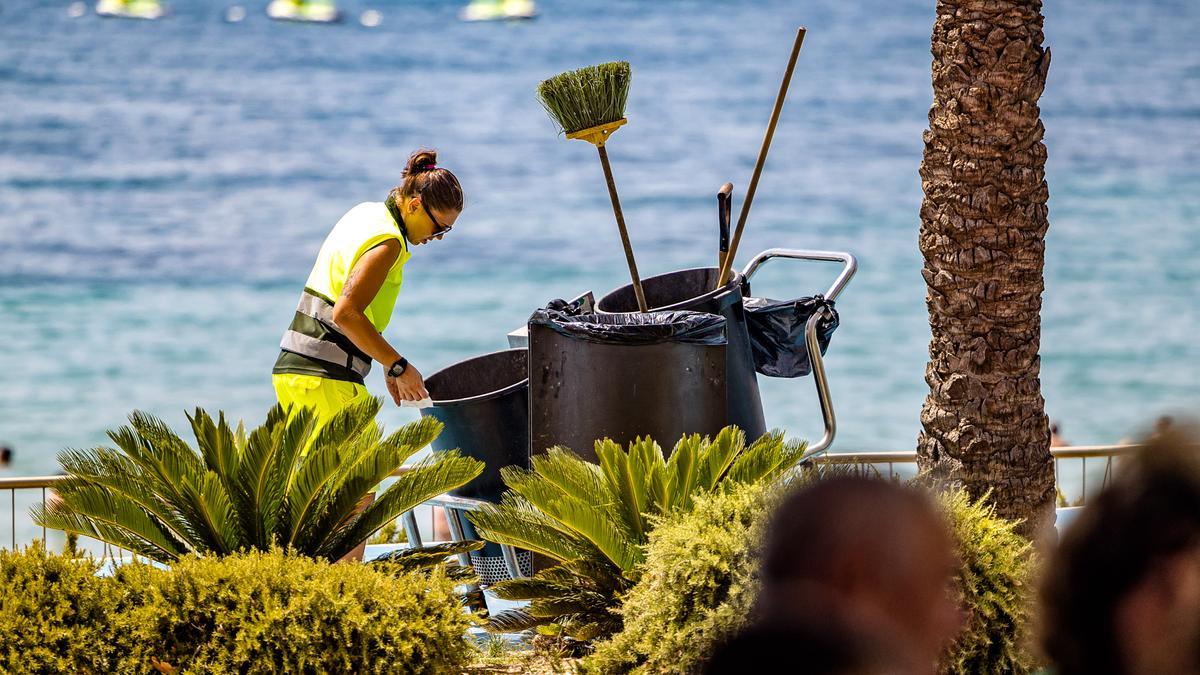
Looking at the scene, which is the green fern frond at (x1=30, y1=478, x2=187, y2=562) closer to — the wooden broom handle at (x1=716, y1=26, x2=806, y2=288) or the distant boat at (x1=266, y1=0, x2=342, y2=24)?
the wooden broom handle at (x1=716, y1=26, x2=806, y2=288)

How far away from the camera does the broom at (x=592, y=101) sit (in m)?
5.56

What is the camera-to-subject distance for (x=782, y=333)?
19.4ft

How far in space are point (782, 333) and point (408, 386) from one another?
5.01 ft

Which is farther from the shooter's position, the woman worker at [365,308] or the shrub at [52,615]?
the woman worker at [365,308]

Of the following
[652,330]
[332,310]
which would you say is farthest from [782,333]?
[332,310]

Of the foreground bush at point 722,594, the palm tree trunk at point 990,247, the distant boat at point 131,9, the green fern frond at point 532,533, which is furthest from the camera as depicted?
the distant boat at point 131,9

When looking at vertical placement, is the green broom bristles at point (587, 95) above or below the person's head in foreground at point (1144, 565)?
above

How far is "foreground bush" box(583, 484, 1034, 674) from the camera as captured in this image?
170 inches

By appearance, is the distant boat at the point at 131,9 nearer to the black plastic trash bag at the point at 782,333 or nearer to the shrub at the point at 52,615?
the black plastic trash bag at the point at 782,333

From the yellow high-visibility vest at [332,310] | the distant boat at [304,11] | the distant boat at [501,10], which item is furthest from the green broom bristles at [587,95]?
the distant boat at [304,11]

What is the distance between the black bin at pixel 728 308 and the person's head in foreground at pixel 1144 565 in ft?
11.9

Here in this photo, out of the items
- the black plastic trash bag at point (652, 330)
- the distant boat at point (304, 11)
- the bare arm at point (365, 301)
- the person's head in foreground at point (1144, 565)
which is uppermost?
the distant boat at point (304, 11)

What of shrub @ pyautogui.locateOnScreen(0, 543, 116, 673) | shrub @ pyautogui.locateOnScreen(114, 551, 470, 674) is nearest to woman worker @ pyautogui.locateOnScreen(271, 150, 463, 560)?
shrub @ pyautogui.locateOnScreen(114, 551, 470, 674)

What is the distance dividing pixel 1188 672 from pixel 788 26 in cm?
3443
